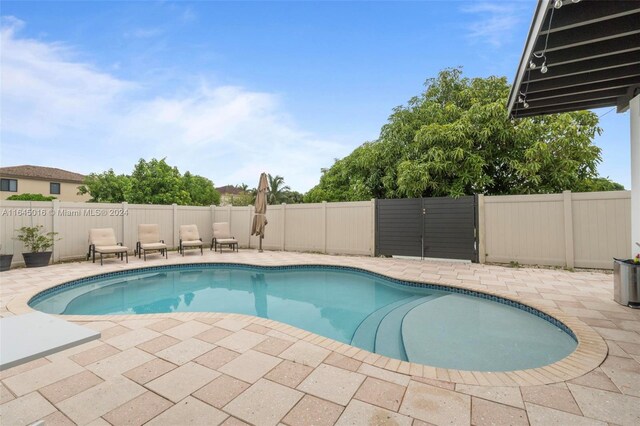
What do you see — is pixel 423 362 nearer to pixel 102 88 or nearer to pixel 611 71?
pixel 611 71

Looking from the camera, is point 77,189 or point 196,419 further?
point 77,189

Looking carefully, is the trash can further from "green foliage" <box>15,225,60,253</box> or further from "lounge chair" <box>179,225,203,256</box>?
"green foliage" <box>15,225,60,253</box>

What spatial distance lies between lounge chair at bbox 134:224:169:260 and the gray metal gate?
6.30 meters

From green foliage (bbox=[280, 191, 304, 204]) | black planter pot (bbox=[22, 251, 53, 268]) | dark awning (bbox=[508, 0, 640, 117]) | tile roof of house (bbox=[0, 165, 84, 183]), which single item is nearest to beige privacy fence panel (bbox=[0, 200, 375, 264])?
black planter pot (bbox=[22, 251, 53, 268])

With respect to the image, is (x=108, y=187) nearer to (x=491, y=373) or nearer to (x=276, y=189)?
(x=276, y=189)

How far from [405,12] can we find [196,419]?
31.0 ft

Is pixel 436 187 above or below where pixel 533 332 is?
above

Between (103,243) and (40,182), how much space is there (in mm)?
25618

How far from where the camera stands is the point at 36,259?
7.14 metres

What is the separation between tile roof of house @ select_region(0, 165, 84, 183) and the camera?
960 inches

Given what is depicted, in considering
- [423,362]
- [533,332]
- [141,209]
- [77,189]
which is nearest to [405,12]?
[533,332]

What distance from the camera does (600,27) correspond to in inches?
114

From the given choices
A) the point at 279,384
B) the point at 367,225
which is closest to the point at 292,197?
the point at 367,225

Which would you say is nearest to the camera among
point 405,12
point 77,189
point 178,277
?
point 178,277
